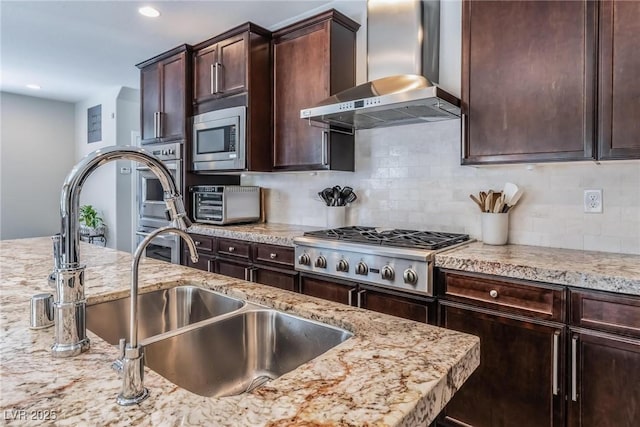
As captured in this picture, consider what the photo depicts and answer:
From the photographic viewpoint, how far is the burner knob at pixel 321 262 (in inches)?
84.7

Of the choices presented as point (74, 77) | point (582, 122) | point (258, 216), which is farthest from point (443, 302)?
point (74, 77)

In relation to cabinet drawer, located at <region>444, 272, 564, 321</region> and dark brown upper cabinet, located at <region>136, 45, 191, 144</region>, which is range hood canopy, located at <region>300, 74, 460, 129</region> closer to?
cabinet drawer, located at <region>444, 272, 564, 321</region>

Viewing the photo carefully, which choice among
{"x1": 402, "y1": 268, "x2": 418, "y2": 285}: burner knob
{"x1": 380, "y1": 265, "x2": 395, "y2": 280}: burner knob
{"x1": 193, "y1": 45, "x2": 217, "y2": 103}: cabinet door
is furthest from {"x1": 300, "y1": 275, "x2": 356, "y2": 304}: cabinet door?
{"x1": 193, "y1": 45, "x2": 217, "y2": 103}: cabinet door

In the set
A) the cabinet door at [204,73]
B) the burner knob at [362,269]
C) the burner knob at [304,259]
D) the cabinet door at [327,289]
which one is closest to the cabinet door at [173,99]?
the cabinet door at [204,73]

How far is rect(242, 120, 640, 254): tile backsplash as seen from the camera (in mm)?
1878

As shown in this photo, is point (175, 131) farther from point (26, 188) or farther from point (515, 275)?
point (26, 188)

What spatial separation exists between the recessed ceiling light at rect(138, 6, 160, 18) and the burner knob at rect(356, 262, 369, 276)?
2.48 metres

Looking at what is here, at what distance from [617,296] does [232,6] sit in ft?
9.48

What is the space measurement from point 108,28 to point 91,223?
9.80ft

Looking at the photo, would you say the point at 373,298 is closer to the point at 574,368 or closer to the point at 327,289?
the point at 327,289

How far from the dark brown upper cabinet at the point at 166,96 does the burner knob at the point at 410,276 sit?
7.85 feet

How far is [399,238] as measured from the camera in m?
2.09

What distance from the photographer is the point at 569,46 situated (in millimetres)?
1722

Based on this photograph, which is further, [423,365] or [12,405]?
[423,365]
